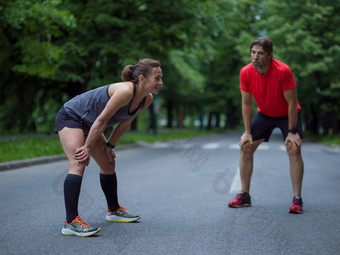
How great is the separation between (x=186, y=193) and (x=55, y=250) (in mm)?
3280

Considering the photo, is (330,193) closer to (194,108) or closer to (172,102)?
(172,102)

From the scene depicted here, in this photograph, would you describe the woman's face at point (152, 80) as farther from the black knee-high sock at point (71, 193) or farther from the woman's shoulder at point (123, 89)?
the black knee-high sock at point (71, 193)

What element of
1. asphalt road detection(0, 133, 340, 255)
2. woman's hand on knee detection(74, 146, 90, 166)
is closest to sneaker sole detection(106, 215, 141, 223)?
asphalt road detection(0, 133, 340, 255)

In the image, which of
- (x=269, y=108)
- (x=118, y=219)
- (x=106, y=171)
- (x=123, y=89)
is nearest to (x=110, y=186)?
(x=106, y=171)

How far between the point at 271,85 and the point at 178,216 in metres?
1.81

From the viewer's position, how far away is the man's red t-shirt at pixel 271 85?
5.02m

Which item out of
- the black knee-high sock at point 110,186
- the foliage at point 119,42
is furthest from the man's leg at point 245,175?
the foliage at point 119,42

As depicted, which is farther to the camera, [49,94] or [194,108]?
[194,108]

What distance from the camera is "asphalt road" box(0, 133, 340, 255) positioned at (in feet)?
12.3

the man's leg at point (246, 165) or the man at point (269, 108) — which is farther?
the man's leg at point (246, 165)

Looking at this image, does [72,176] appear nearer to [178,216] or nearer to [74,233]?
[74,233]

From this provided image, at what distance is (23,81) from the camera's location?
2139cm

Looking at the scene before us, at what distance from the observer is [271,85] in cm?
512

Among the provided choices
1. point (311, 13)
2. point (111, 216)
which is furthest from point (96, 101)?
point (311, 13)
